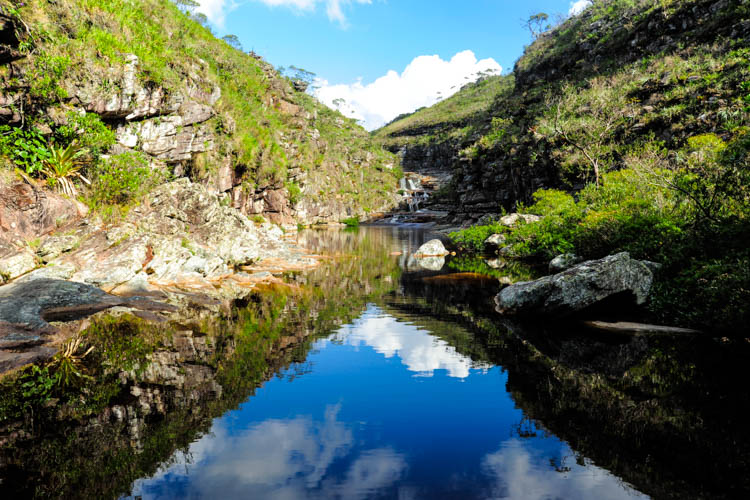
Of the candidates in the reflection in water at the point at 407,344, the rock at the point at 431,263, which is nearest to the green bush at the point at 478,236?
the rock at the point at 431,263

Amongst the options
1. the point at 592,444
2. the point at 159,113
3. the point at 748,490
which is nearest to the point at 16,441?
the point at 592,444

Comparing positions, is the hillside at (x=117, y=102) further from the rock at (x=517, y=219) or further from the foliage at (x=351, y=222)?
the foliage at (x=351, y=222)

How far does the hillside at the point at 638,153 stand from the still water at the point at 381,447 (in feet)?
21.9

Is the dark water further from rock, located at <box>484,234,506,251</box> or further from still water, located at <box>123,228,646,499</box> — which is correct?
rock, located at <box>484,234,506,251</box>

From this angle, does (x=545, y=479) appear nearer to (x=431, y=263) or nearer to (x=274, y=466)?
(x=274, y=466)

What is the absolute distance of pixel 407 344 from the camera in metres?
9.30

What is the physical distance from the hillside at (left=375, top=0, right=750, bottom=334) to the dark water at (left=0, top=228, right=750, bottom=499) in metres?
3.39

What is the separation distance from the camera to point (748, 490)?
3957 mm

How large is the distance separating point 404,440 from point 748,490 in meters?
3.78

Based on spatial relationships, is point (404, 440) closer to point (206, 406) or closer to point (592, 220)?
point (206, 406)

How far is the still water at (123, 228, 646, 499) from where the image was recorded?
428 centimetres

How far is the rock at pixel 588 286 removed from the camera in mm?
10156

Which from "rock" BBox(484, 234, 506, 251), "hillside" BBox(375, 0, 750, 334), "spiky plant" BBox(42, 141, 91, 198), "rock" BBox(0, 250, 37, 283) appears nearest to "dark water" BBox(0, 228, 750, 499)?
"hillside" BBox(375, 0, 750, 334)

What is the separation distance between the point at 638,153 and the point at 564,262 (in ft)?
55.2
